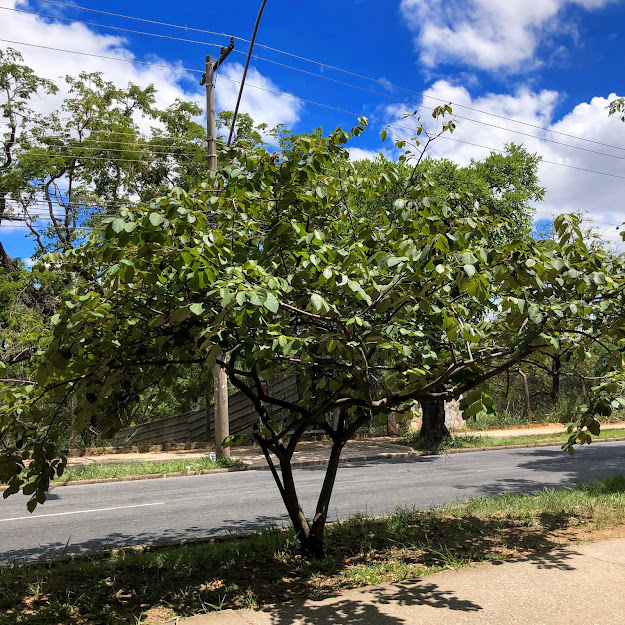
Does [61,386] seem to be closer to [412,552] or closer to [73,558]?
[73,558]

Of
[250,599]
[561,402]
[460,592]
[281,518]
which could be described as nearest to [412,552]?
[460,592]

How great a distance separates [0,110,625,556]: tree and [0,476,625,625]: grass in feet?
2.07

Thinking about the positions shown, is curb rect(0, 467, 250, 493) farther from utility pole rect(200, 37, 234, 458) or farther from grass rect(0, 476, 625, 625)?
grass rect(0, 476, 625, 625)

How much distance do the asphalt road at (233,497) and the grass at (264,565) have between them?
1.37 metres

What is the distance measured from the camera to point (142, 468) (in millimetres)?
14383

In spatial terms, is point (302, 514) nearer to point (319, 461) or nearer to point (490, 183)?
point (319, 461)

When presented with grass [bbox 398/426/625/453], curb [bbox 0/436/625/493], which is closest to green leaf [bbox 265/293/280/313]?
curb [bbox 0/436/625/493]

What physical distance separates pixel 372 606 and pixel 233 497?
669cm

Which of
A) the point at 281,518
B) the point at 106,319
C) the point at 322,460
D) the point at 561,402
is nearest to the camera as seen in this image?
the point at 106,319

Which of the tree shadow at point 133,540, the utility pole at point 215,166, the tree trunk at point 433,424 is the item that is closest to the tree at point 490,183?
the tree trunk at point 433,424

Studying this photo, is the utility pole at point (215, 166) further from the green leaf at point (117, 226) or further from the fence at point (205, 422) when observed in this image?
the green leaf at point (117, 226)

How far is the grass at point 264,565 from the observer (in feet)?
15.0

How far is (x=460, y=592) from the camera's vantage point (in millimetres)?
4559

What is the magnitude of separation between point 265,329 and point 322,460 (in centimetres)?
1264
